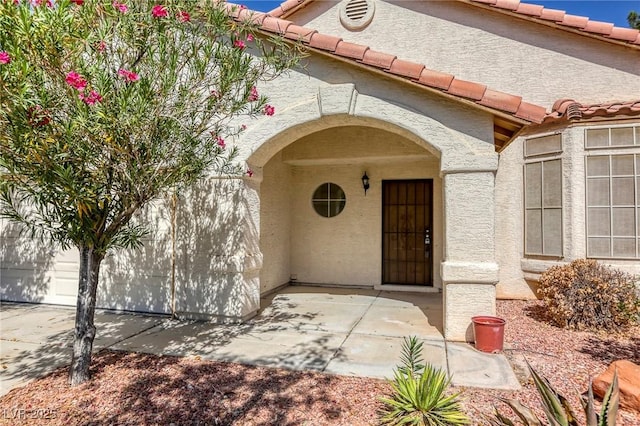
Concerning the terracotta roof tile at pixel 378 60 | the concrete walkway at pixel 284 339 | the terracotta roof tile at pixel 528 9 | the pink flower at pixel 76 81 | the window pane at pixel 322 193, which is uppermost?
the terracotta roof tile at pixel 528 9

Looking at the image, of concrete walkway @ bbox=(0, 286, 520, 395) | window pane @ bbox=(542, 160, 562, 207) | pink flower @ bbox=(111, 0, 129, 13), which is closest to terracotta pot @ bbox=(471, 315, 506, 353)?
concrete walkway @ bbox=(0, 286, 520, 395)

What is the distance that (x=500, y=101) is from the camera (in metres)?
5.22

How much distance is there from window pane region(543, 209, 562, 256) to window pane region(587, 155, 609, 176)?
3.23ft

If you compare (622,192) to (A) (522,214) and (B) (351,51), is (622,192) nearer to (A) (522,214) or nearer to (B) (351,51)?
(A) (522,214)

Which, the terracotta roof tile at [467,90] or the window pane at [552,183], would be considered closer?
the terracotta roof tile at [467,90]

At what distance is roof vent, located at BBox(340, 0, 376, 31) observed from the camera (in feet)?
32.9

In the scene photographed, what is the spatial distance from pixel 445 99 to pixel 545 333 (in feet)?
14.2

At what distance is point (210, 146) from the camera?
4.83 m

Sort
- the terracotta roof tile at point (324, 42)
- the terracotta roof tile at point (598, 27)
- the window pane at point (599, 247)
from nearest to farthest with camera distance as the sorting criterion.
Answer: the terracotta roof tile at point (324, 42)
the window pane at point (599, 247)
the terracotta roof tile at point (598, 27)

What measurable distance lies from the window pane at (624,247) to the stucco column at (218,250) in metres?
7.16

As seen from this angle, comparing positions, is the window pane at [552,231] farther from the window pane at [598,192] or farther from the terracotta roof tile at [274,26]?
the terracotta roof tile at [274,26]

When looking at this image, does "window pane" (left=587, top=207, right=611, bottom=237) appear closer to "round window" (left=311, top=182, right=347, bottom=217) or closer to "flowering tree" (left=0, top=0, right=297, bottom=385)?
"round window" (left=311, top=182, right=347, bottom=217)

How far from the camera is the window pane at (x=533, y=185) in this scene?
817 cm

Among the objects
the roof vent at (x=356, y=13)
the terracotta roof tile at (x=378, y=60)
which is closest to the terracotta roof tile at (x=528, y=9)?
the roof vent at (x=356, y=13)
